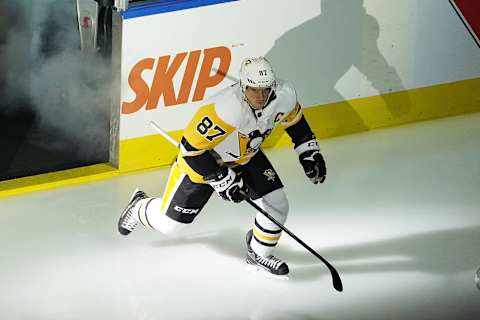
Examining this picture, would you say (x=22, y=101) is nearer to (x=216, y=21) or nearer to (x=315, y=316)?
(x=216, y=21)

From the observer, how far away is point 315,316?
6633 mm

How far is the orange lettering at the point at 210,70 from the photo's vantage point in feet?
26.7

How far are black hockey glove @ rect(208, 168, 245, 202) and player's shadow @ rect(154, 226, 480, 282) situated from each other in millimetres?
707

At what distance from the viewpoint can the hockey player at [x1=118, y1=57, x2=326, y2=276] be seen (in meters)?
6.50

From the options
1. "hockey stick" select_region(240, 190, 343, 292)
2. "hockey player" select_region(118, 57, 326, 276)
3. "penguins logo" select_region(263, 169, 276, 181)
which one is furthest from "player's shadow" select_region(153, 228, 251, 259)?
"penguins logo" select_region(263, 169, 276, 181)

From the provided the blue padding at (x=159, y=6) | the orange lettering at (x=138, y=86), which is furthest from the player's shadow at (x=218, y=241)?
the blue padding at (x=159, y=6)

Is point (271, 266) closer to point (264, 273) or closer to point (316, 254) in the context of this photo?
point (264, 273)

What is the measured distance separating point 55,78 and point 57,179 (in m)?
1.07

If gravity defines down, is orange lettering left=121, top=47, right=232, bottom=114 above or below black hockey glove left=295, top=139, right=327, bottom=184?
below

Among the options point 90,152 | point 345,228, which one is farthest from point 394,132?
point 90,152

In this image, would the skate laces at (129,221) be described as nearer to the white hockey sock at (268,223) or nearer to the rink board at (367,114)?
the white hockey sock at (268,223)

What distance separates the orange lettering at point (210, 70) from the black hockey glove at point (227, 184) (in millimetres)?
1683

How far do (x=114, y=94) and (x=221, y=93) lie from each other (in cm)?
166

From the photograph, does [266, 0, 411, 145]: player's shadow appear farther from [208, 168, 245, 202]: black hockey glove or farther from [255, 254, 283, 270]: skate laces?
[208, 168, 245, 202]: black hockey glove
